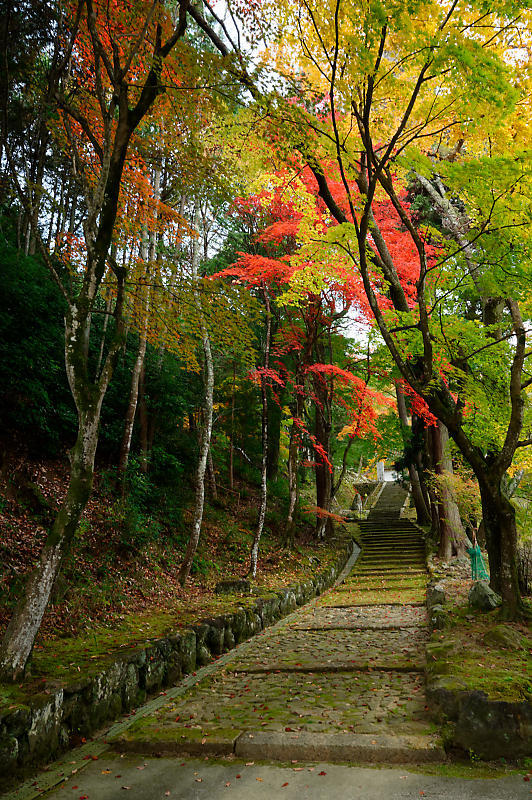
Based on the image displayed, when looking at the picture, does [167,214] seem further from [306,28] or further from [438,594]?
[438,594]

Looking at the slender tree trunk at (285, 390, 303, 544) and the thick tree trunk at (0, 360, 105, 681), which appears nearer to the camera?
the thick tree trunk at (0, 360, 105, 681)

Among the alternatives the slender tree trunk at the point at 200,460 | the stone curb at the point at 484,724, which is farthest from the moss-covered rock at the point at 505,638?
the slender tree trunk at the point at 200,460

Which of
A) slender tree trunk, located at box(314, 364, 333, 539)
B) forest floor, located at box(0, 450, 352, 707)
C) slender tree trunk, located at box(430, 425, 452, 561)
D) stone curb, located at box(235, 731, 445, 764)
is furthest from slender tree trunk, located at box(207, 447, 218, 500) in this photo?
stone curb, located at box(235, 731, 445, 764)

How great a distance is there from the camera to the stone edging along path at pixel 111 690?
3305 millimetres

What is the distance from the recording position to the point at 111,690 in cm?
430

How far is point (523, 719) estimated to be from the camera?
3.42 metres

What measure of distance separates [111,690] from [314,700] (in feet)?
6.34

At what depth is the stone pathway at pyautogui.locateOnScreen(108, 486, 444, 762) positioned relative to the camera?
142 inches

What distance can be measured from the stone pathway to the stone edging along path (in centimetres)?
28

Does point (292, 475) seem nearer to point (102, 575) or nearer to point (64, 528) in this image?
point (102, 575)

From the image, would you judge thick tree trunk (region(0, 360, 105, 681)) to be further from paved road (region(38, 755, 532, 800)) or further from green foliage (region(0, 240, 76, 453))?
green foliage (region(0, 240, 76, 453))

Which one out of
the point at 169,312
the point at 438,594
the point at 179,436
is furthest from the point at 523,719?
the point at 179,436

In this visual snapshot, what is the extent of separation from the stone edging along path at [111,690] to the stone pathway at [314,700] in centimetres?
28

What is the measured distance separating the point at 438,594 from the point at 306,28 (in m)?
8.57
